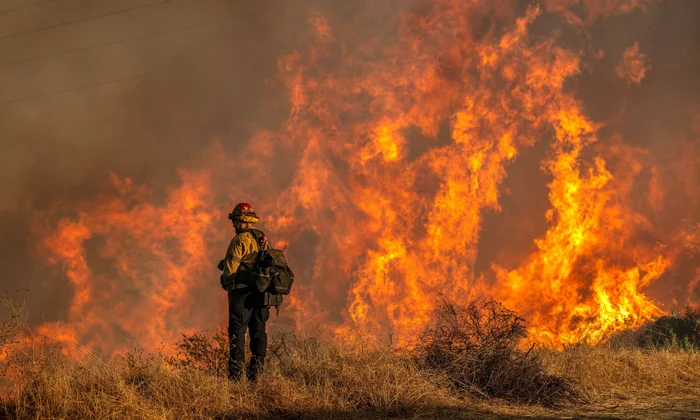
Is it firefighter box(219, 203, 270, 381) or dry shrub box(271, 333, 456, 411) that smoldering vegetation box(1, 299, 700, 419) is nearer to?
dry shrub box(271, 333, 456, 411)

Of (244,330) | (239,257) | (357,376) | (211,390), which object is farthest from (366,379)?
(239,257)

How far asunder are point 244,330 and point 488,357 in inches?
132

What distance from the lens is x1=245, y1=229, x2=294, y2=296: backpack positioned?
798 cm

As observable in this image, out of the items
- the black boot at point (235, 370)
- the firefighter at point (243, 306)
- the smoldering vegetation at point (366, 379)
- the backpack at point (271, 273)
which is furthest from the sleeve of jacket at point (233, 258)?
the smoldering vegetation at point (366, 379)

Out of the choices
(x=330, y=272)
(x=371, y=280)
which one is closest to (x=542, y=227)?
(x=371, y=280)

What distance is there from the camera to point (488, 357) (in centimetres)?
780

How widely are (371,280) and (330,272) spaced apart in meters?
3.66

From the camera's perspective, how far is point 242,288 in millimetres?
8055

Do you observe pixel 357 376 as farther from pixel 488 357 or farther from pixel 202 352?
pixel 202 352

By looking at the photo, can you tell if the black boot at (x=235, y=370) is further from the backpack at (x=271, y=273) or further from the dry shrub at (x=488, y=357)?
the dry shrub at (x=488, y=357)

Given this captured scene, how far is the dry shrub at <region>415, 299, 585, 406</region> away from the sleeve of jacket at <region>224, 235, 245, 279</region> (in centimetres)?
284

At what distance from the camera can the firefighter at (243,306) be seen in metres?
7.82

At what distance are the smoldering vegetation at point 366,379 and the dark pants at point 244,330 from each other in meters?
0.25

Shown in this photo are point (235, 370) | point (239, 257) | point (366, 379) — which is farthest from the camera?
point (239, 257)
